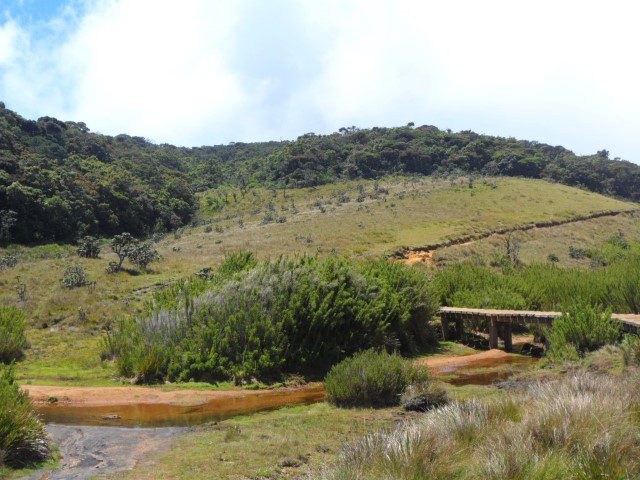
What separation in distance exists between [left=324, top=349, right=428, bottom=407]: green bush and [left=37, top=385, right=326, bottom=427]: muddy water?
1.03m

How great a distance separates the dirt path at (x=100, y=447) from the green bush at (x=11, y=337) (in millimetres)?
7153

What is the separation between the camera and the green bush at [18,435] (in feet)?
18.6

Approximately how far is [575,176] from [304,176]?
45782 millimetres

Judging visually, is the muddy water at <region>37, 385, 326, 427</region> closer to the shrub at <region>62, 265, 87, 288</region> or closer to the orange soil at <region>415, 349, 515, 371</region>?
the orange soil at <region>415, 349, 515, 371</region>

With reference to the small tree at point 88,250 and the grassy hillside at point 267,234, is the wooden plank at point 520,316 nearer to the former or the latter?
the grassy hillside at point 267,234

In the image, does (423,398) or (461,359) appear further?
(461,359)

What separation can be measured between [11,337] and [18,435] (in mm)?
9488

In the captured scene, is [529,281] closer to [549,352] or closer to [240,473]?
[549,352]

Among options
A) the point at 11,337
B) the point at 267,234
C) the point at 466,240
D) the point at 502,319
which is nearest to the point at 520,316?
the point at 502,319

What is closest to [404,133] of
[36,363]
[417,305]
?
[417,305]

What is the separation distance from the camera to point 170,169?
90000 millimetres

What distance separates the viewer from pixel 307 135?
4240 inches

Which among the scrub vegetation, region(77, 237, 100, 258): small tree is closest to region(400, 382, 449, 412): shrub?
the scrub vegetation

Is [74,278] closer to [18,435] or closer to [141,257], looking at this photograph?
[141,257]
